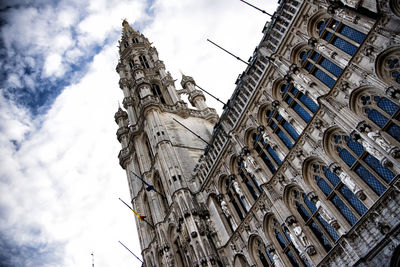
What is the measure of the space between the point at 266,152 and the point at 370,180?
6.75 m

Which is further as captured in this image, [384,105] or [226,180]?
[226,180]

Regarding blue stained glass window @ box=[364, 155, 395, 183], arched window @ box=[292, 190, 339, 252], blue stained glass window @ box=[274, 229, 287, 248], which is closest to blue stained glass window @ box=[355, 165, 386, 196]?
blue stained glass window @ box=[364, 155, 395, 183]

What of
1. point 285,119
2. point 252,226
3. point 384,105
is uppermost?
point 285,119

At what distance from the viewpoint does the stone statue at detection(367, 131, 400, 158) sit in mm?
11703

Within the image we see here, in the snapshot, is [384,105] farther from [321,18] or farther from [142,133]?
[142,133]

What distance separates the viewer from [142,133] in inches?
1506

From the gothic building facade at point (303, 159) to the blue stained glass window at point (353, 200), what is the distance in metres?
0.04

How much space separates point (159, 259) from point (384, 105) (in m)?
21.8

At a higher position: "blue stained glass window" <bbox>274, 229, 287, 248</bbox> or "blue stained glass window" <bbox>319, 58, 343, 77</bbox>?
"blue stained glass window" <bbox>319, 58, 343, 77</bbox>

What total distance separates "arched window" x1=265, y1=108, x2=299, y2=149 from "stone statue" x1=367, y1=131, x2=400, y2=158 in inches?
193

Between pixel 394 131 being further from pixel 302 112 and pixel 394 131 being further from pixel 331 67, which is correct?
pixel 302 112

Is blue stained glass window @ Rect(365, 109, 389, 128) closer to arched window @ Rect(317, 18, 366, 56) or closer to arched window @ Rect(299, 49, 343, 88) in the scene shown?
arched window @ Rect(299, 49, 343, 88)

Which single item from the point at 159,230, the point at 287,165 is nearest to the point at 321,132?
the point at 287,165

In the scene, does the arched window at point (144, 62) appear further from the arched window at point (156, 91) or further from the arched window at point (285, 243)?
the arched window at point (285, 243)
